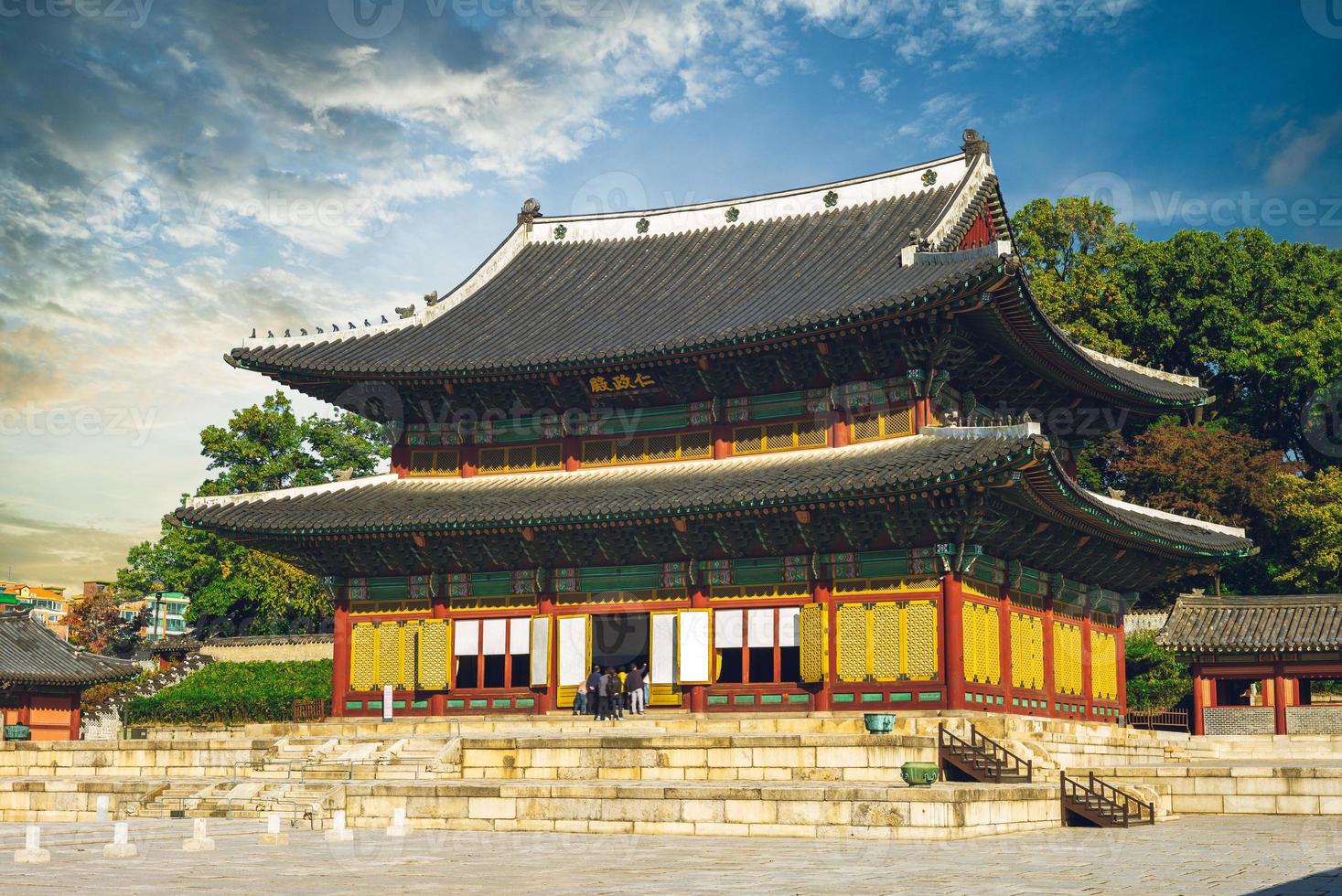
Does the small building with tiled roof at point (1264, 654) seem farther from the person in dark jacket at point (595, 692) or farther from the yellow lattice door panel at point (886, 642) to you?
the person in dark jacket at point (595, 692)

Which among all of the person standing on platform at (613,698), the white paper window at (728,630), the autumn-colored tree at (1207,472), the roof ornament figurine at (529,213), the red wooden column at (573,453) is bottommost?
the person standing on platform at (613,698)

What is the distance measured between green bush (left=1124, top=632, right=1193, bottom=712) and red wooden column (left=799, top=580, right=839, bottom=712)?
20.1 meters

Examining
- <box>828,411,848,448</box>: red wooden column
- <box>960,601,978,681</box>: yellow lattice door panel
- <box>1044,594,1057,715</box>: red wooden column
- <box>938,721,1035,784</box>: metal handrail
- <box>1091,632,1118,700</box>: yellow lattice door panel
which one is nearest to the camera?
<box>938,721,1035,784</box>: metal handrail

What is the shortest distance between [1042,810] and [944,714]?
5.04m

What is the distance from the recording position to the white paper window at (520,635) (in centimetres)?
3544

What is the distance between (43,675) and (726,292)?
28678mm

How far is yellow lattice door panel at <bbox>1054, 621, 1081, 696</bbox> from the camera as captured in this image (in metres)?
35.4

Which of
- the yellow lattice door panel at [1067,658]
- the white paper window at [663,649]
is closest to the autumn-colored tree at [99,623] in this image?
the white paper window at [663,649]

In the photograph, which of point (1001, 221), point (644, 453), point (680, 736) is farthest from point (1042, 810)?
point (1001, 221)

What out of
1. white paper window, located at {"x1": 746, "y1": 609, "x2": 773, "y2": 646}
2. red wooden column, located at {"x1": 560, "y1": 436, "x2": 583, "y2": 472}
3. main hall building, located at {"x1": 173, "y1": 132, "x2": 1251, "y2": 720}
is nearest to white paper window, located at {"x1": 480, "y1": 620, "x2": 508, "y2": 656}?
main hall building, located at {"x1": 173, "y1": 132, "x2": 1251, "y2": 720}

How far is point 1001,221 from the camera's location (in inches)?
1619

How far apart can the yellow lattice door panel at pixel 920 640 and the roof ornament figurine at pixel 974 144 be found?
14.5 m

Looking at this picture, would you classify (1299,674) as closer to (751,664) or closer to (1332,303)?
(751,664)

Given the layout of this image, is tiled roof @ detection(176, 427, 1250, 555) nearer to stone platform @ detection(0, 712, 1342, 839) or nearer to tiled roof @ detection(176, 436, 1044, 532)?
tiled roof @ detection(176, 436, 1044, 532)
